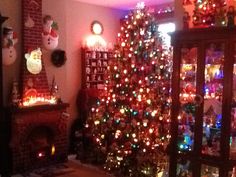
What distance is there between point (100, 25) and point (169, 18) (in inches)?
Answer: 54.3

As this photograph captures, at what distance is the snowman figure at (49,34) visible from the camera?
199 inches

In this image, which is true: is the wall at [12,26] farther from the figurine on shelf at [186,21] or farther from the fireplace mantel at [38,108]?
the figurine on shelf at [186,21]

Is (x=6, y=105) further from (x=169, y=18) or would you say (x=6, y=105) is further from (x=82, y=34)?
(x=169, y=18)

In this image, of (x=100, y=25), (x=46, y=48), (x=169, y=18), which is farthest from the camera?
(x=100, y=25)

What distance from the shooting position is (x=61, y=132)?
5125mm

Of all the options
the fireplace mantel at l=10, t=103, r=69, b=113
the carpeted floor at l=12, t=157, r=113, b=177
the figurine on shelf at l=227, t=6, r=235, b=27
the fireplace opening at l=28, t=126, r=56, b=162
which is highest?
the figurine on shelf at l=227, t=6, r=235, b=27

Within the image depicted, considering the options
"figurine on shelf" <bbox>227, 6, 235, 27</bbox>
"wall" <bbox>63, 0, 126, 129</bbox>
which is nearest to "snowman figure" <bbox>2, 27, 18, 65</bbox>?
"wall" <bbox>63, 0, 126, 129</bbox>

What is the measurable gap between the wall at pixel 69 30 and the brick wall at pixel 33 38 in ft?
0.39

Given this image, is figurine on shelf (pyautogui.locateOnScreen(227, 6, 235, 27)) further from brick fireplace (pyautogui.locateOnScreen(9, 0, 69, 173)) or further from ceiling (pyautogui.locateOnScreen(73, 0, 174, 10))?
ceiling (pyautogui.locateOnScreen(73, 0, 174, 10))

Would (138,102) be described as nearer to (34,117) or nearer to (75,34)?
(34,117)

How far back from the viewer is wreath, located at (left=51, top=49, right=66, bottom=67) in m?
5.30

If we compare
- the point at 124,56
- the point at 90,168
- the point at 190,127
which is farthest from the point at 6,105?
Result: the point at 190,127

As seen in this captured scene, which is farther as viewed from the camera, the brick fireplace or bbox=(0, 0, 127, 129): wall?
bbox=(0, 0, 127, 129): wall

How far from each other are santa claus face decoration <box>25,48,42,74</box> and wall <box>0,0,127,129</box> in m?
0.12
